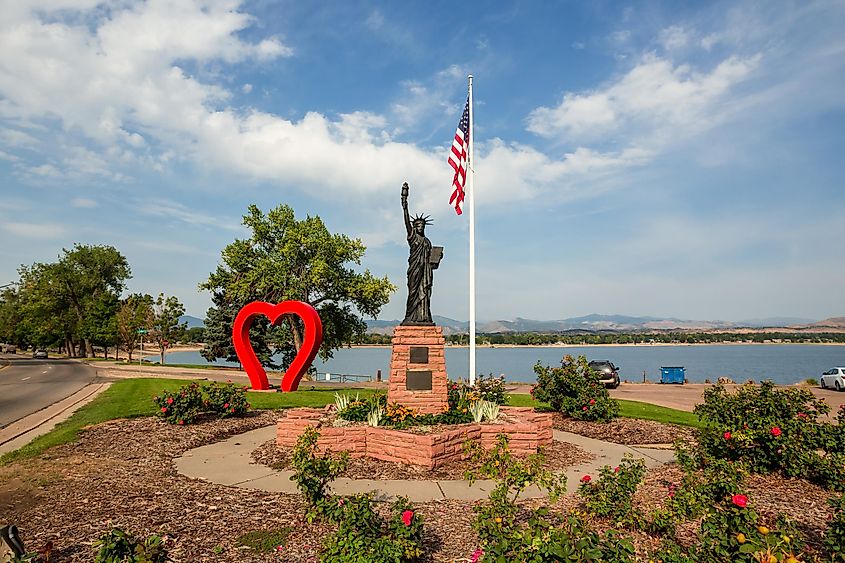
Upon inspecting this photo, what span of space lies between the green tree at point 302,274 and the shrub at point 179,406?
15696mm

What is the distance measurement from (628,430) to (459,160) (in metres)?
8.69

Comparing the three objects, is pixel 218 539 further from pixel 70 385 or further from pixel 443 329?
pixel 70 385

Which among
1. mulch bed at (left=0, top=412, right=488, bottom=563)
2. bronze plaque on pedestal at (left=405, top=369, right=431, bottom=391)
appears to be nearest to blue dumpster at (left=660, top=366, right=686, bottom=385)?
bronze plaque on pedestal at (left=405, top=369, right=431, bottom=391)

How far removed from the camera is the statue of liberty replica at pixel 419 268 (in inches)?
408

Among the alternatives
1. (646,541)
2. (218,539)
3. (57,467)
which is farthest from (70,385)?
(646,541)

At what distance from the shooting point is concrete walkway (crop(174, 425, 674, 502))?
650cm

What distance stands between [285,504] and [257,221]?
25899 millimetres

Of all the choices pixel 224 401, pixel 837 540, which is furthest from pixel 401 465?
pixel 224 401

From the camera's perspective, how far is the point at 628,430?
37.0 ft

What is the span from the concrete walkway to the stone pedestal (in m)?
2.70

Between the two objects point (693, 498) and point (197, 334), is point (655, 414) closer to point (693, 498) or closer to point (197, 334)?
point (693, 498)

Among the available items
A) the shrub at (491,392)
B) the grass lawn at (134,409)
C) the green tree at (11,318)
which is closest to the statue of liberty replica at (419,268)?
the shrub at (491,392)

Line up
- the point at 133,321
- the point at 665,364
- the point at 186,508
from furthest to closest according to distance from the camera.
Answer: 1. the point at 665,364
2. the point at 133,321
3. the point at 186,508

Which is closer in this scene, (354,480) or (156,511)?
(156,511)
